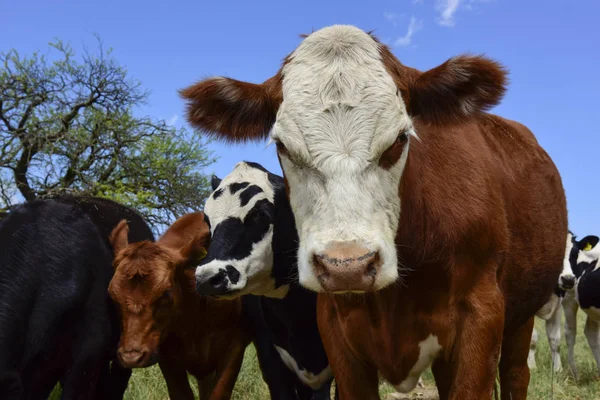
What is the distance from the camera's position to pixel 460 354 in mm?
3172

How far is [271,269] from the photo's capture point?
5.04 metres

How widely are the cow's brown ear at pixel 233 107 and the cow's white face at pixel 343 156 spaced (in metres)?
0.28

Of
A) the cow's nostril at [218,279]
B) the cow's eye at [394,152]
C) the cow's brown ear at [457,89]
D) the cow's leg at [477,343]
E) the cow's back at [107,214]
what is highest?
the cow's back at [107,214]

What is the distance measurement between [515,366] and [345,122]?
3.49 meters

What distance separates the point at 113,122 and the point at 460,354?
22.2 metres

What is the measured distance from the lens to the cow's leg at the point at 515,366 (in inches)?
209

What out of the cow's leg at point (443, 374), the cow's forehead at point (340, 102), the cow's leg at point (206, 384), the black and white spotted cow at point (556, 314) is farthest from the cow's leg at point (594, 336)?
the cow's forehead at point (340, 102)

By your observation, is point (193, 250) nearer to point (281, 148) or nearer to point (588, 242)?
point (281, 148)

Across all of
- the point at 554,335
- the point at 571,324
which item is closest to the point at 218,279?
the point at 554,335

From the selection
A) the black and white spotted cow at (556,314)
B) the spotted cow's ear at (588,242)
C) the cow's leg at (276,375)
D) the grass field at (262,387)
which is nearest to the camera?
the cow's leg at (276,375)

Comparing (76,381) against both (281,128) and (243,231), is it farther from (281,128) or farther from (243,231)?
→ (281,128)

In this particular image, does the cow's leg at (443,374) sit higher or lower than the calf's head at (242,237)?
lower

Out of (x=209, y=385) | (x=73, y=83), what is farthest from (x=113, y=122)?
(x=209, y=385)

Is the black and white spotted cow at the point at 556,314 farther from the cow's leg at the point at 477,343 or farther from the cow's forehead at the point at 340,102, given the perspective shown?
the cow's forehead at the point at 340,102
